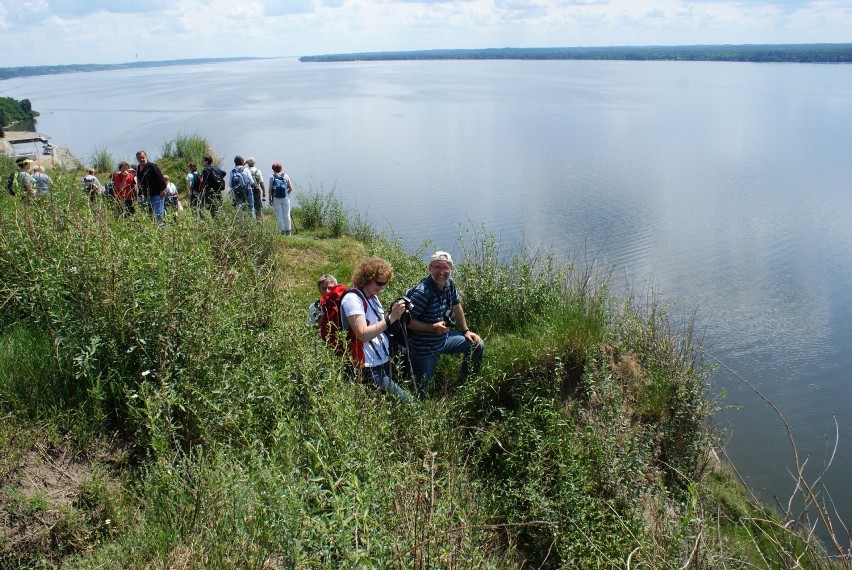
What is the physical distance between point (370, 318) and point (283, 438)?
1342mm

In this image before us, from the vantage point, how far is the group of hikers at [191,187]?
30.0 ft

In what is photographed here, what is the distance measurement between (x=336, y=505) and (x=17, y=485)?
1.98 meters

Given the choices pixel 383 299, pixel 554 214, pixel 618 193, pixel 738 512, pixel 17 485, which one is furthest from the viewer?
pixel 618 193

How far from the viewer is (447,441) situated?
5105 millimetres

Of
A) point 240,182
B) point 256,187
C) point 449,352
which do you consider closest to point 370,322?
point 449,352

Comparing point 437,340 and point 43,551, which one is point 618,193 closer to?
point 437,340

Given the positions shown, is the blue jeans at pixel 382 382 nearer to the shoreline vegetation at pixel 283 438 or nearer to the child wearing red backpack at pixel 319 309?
the shoreline vegetation at pixel 283 438

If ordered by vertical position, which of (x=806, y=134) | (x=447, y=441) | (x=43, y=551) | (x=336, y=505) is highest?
(x=336, y=505)

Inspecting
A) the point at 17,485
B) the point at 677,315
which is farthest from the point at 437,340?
the point at 677,315

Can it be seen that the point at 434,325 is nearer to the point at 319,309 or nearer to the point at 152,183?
the point at 319,309

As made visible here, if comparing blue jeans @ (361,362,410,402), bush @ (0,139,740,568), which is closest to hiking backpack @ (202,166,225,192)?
bush @ (0,139,740,568)

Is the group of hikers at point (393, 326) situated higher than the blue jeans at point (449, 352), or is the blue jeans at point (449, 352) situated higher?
the group of hikers at point (393, 326)

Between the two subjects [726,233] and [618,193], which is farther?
[618,193]

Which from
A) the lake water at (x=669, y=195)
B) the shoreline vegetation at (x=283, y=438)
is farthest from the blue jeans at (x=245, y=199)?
the lake water at (x=669, y=195)
